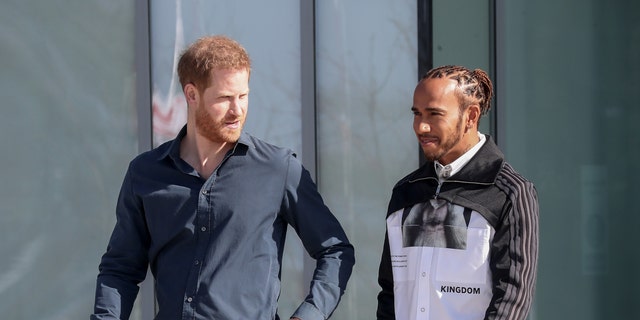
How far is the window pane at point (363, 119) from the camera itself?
19.8ft

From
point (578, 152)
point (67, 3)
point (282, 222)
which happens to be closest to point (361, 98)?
point (578, 152)

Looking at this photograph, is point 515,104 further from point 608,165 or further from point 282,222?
point 282,222

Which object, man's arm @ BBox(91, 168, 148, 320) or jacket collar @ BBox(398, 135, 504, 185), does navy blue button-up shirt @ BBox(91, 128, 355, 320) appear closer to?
man's arm @ BBox(91, 168, 148, 320)

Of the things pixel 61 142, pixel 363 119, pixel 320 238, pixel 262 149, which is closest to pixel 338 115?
pixel 363 119

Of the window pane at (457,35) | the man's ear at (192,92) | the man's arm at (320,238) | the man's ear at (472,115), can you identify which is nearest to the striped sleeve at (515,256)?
the man's ear at (472,115)

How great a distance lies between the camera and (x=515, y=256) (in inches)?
123

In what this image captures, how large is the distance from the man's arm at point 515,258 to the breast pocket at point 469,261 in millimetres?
27

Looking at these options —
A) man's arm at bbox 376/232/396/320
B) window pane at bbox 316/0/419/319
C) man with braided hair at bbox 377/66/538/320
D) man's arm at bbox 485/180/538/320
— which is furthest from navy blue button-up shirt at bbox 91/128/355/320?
window pane at bbox 316/0/419/319

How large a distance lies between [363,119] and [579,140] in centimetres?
127

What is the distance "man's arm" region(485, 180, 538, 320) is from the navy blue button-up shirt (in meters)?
0.54

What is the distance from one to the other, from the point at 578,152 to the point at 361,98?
4.28 ft

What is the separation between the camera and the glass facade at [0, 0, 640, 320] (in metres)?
6.08

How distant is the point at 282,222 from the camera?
353cm

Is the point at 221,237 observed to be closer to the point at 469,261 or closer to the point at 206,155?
the point at 206,155
